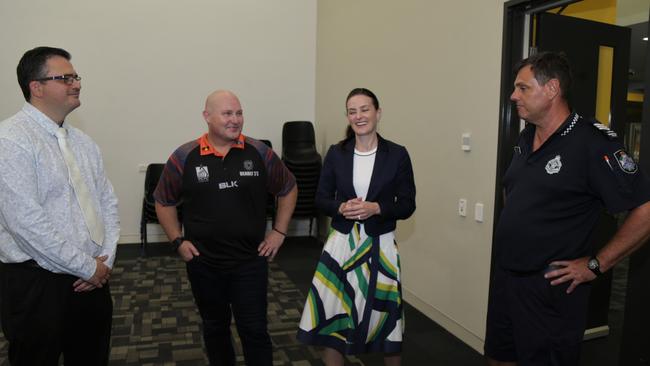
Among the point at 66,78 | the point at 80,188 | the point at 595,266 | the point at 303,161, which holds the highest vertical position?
the point at 66,78

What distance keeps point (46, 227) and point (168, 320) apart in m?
1.99

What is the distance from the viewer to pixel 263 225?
7.82 ft

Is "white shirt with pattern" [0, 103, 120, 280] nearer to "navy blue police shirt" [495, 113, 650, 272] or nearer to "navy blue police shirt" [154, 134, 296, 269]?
"navy blue police shirt" [154, 134, 296, 269]

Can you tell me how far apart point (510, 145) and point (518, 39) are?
60 centimetres

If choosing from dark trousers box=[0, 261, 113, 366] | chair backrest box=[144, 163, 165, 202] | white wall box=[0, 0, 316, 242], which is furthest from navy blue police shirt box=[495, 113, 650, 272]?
white wall box=[0, 0, 316, 242]

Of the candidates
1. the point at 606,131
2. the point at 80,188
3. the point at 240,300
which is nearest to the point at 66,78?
the point at 80,188

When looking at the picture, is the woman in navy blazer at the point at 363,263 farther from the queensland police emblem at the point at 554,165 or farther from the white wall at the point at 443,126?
the white wall at the point at 443,126

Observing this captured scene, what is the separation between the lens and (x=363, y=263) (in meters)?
2.27

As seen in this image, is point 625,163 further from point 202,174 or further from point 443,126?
point 443,126

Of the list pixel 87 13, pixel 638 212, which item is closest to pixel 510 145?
pixel 638 212

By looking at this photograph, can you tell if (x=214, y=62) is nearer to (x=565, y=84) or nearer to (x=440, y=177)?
(x=440, y=177)

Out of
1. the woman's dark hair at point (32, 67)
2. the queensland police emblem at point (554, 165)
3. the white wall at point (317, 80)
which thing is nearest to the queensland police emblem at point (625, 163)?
the queensland police emblem at point (554, 165)

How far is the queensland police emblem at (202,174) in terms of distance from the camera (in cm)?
225

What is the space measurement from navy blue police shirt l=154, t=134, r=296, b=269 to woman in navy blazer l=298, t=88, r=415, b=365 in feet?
1.15
